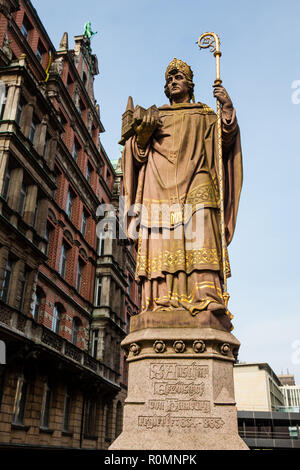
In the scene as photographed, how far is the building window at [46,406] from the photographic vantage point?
20.3 metres

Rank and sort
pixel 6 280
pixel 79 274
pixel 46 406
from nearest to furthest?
pixel 6 280
pixel 46 406
pixel 79 274

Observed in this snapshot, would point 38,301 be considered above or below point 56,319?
above

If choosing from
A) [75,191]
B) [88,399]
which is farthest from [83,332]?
[75,191]

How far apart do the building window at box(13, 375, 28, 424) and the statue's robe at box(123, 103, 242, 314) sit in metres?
15.0

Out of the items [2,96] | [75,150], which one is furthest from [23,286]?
[75,150]

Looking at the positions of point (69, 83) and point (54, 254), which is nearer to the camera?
point (54, 254)

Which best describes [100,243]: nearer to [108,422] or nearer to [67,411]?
[108,422]

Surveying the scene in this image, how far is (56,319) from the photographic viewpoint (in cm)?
2378

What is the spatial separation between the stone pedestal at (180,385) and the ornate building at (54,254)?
13.4 meters

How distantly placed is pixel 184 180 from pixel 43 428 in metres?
18.1

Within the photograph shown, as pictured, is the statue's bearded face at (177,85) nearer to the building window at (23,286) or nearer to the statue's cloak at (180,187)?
the statue's cloak at (180,187)

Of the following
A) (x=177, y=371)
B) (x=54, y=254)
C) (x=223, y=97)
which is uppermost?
(x=54, y=254)

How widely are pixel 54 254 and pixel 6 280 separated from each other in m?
6.18

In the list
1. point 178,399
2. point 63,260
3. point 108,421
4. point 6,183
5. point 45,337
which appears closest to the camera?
point 178,399
